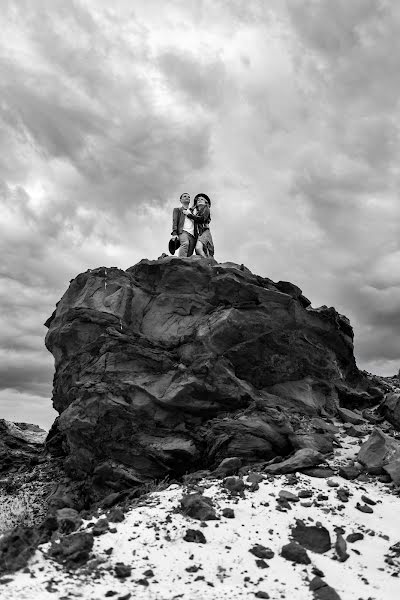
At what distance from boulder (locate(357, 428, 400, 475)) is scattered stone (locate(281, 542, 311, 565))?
5727mm

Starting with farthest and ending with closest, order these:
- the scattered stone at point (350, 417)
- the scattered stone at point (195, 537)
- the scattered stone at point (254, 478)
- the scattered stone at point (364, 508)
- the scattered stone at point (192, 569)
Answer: the scattered stone at point (350, 417), the scattered stone at point (254, 478), the scattered stone at point (364, 508), the scattered stone at point (195, 537), the scattered stone at point (192, 569)

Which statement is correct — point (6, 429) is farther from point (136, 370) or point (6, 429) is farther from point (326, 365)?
point (326, 365)

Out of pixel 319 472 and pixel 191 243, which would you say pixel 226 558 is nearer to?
pixel 319 472

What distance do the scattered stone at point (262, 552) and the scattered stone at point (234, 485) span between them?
258 centimetres

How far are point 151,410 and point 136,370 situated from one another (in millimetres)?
1957

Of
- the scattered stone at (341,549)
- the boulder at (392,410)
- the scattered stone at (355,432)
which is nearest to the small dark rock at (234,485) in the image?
the scattered stone at (341,549)

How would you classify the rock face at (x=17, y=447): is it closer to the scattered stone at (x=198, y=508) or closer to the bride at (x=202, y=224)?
the bride at (x=202, y=224)

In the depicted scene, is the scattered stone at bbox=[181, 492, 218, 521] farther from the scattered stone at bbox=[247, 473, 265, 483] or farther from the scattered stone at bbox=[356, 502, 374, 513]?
the scattered stone at bbox=[356, 502, 374, 513]

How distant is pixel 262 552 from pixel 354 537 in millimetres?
2631

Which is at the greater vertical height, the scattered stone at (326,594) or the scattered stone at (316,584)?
the scattered stone at (316,584)

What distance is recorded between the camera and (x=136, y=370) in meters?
19.4

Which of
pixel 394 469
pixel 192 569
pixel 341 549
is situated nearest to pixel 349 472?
pixel 394 469

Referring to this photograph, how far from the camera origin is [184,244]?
2544 cm

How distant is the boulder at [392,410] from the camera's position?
19.2m
